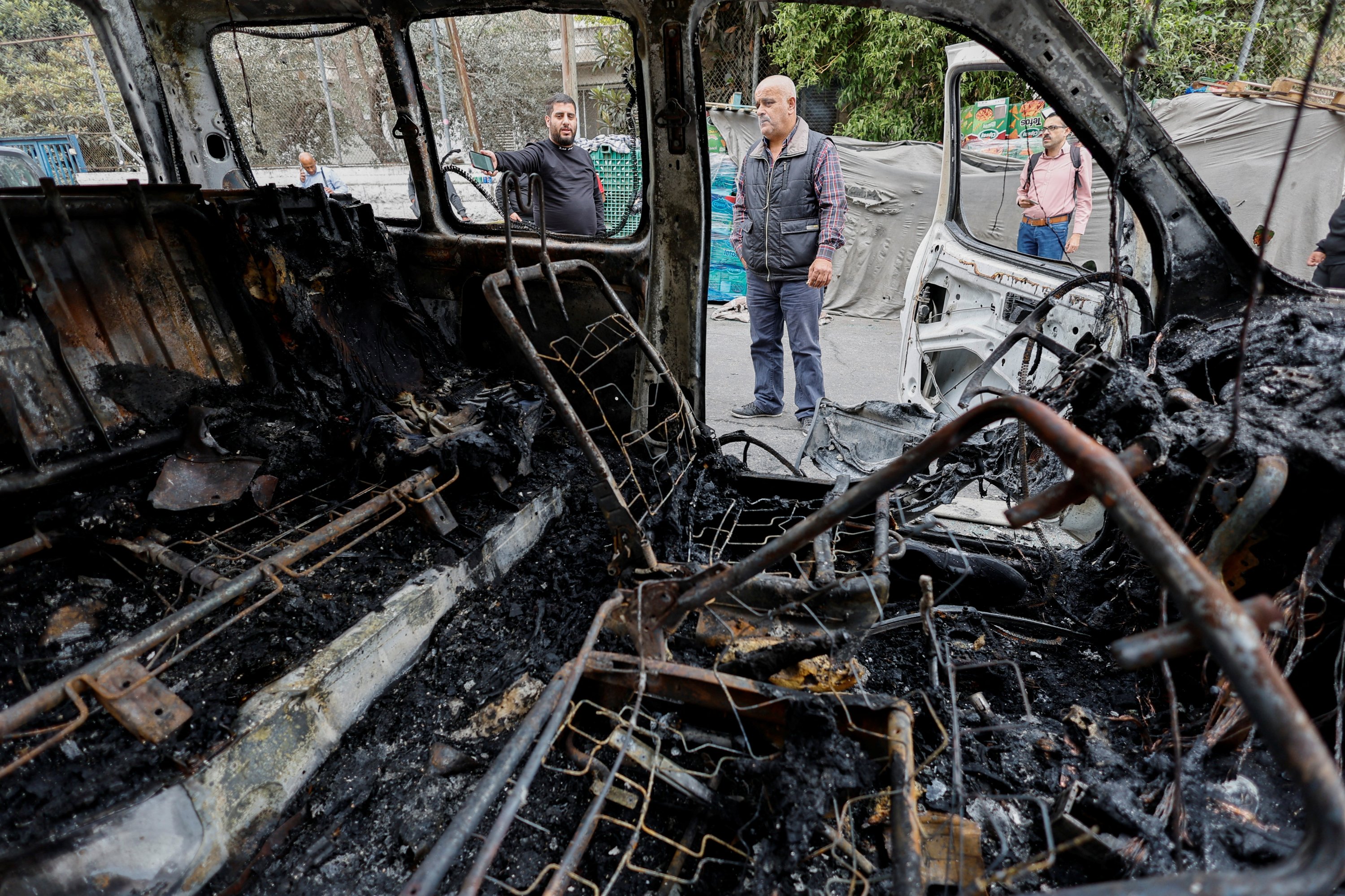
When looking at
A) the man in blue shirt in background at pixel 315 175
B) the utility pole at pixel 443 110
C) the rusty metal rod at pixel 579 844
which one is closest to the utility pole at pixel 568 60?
the utility pole at pixel 443 110

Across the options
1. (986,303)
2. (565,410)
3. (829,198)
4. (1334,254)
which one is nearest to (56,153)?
(829,198)

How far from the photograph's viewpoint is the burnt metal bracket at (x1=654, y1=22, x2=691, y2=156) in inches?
110

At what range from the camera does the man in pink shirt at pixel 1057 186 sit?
5.45m

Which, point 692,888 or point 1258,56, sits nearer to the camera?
point 692,888

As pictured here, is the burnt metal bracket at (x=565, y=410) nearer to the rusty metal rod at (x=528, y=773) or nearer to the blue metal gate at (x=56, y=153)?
the rusty metal rod at (x=528, y=773)

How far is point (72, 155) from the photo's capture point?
10.8 meters

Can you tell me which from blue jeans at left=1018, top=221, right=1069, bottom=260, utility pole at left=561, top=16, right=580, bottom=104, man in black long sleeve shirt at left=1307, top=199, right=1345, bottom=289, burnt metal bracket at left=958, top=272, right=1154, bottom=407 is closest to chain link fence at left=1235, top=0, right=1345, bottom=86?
blue jeans at left=1018, top=221, right=1069, bottom=260

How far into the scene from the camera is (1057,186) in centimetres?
568

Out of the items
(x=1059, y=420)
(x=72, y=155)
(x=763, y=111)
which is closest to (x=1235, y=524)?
(x=1059, y=420)

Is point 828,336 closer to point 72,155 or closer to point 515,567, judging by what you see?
point 515,567

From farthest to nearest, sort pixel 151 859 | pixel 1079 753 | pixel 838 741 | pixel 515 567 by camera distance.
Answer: pixel 515 567 < pixel 1079 753 < pixel 838 741 < pixel 151 859

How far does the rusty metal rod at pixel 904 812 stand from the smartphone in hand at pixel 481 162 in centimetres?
346

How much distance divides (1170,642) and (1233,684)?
105 mm

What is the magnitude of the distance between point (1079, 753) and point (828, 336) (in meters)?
6.99
